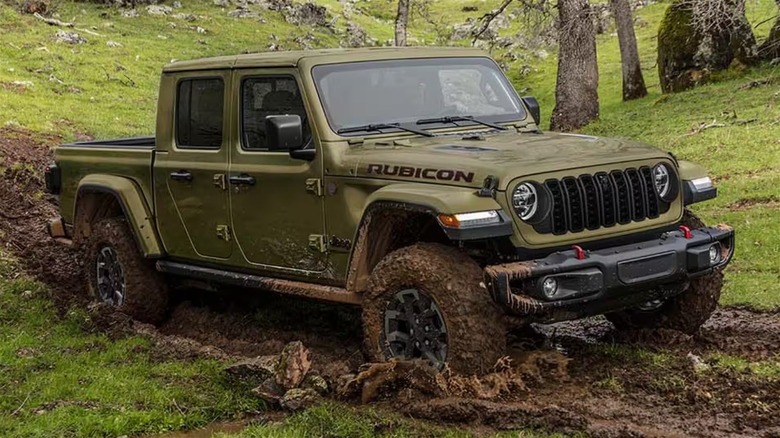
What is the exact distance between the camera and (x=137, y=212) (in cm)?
823

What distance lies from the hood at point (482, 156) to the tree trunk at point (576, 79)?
14.4 m

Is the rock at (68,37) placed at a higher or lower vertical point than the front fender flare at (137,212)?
A: higher

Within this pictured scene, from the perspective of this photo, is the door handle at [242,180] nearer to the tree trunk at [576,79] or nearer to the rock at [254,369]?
the rock at [254,369]

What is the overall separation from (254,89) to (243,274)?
1.37 m

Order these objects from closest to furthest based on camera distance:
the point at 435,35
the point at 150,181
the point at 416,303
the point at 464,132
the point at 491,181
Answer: the point at 491,181 < the point at 416,303 < the point at 464,132 < the point at 150,181 < the point at 435,35

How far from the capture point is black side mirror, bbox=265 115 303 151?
640 cm

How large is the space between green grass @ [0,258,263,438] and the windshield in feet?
6.39

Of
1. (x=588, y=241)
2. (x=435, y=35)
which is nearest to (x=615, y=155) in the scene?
(x=588, y=241)

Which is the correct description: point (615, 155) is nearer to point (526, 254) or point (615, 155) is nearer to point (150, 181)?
point (526, 254)

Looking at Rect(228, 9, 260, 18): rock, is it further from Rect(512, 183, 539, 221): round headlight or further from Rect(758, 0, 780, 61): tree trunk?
Rect(512, 183, 539, 221): round headlight

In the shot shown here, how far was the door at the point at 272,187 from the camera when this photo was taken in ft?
22.1

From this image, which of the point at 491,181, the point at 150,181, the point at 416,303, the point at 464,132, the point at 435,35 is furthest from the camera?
the point at 435,35

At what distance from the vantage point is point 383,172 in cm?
621

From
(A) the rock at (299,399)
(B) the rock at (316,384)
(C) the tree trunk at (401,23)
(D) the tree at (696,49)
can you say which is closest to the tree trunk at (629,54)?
→ (D) the tree at (696,49)
